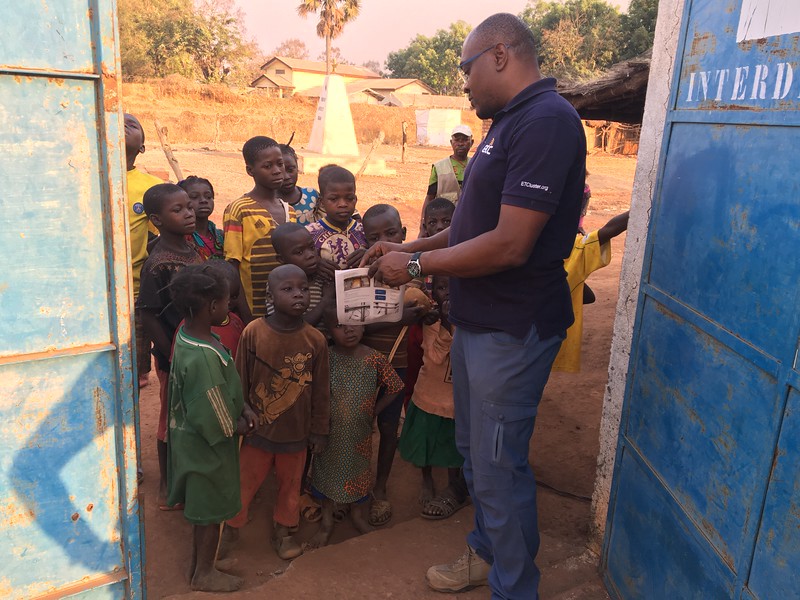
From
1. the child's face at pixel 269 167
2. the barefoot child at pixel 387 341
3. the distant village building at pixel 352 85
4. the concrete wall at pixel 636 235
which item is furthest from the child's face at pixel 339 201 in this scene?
the distant village building at pixel 352 85

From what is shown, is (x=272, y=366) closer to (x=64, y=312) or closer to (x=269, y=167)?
(x=64, y=312)

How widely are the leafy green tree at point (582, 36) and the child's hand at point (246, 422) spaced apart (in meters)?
33.2

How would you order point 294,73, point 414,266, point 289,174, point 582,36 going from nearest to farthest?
point 414,266, point 289,174, point 582,36, point 294,73

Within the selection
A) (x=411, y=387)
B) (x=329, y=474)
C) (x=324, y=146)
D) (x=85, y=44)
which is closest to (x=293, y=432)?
(x=329, y=474)

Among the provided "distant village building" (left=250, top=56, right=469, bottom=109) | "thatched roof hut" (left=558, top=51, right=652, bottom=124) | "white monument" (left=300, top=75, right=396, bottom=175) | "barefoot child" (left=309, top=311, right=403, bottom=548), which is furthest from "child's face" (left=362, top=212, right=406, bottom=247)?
"distant village building" (left=250, top=56, right=469, bottom=109)

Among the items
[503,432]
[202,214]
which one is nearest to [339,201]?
[202,214]

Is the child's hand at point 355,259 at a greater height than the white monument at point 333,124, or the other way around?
the white monument at point 333,124

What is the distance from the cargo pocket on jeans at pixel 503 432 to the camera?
7.36 ft

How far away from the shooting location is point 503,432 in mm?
2250

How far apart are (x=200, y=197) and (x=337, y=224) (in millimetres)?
906

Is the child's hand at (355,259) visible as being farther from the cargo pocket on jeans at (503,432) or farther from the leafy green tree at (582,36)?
the leafy green tree at (582,36)

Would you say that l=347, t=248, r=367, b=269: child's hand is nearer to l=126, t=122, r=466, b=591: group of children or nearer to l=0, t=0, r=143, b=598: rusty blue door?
l=126, t=122, r=466, b=591: group of children

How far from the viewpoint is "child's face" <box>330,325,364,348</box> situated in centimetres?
302

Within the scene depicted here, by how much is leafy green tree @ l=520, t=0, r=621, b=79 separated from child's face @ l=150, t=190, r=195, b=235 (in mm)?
32494
